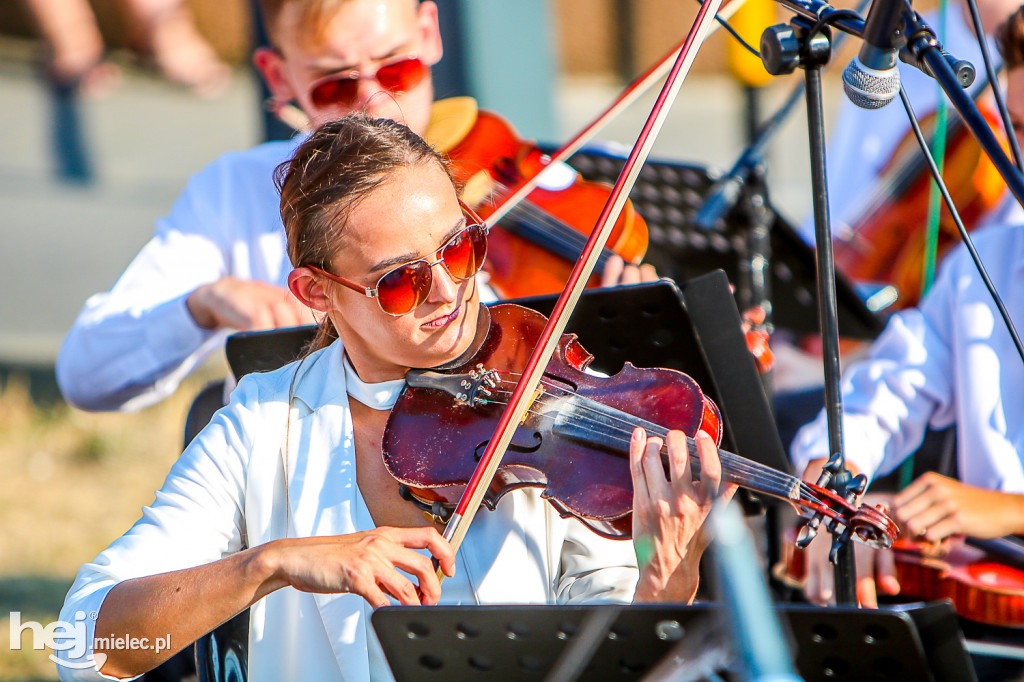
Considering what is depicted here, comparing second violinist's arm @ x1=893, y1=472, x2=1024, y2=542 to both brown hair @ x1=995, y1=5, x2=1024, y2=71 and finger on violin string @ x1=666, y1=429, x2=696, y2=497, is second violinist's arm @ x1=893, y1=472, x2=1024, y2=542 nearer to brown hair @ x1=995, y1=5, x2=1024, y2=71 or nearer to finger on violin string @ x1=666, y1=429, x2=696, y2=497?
finger on violin string @ x1=666, y1=429, x2=696, y2=497

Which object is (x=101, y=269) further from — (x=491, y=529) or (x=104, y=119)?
(x=491, y=529)

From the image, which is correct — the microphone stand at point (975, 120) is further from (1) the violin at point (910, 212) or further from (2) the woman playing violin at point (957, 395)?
(1) the violin at point (910, 212)

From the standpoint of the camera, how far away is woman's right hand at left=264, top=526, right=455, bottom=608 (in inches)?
42.3

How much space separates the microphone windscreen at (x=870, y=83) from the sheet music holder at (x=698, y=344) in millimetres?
296

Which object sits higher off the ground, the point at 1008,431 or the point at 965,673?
the point at 965,673

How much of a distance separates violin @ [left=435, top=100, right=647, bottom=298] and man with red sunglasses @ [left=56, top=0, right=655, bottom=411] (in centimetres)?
9

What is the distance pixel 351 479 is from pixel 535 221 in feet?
2.81

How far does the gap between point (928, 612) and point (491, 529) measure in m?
0.53

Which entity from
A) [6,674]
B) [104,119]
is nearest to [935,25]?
[6,674]

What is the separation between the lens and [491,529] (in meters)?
1.29

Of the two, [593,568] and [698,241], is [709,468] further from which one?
[698,241]

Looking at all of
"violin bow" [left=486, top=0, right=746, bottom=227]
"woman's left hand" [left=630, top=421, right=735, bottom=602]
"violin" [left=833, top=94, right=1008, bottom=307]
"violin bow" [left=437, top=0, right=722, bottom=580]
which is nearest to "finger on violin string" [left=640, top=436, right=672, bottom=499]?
"woman's left hand" [left=630, top=421, right=735, bottom=602]

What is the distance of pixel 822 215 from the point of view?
125cm

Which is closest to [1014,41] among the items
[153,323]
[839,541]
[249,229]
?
[839,541]
